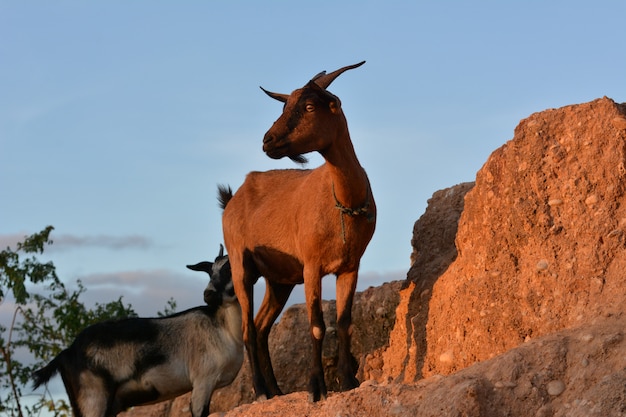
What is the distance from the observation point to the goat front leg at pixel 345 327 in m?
8.66

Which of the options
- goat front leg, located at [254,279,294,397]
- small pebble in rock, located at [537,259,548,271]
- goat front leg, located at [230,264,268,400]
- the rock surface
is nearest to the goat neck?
the rock surface

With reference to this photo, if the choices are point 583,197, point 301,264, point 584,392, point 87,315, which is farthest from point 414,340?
point 87,315

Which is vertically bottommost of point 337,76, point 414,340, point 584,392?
point 584,392

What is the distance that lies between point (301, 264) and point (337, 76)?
5.87ft

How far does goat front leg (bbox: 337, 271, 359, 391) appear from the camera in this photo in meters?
8.66

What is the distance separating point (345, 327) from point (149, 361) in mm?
2553

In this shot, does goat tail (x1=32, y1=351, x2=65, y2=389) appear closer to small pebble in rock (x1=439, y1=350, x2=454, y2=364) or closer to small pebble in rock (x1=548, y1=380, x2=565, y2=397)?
small pebble in rock (x1=439, y1=350, x2=454, y2=364)

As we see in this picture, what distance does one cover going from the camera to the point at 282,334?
11797 millimetres

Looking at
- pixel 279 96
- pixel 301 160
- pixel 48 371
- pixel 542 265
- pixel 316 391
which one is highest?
pixel 279 96

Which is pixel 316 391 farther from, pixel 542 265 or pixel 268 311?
pixel 268 311

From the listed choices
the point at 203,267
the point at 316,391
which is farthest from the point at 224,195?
the point at 316,391

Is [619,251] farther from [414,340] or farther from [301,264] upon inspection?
[301,264]

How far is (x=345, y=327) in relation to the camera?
8875 mm

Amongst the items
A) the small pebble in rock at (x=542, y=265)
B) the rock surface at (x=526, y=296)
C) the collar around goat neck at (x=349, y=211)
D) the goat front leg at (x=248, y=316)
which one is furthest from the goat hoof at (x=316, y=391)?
the small pebble in rock at (x=542, y=265)
